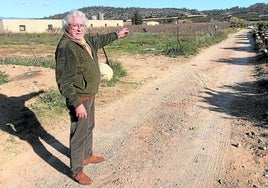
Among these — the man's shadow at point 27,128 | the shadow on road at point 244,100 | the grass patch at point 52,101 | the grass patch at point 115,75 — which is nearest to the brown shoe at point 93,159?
the man's shadow at point 27,128

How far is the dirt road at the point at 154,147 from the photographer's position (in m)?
4.52

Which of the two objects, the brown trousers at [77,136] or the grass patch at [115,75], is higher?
the brown trousers at [77,136]

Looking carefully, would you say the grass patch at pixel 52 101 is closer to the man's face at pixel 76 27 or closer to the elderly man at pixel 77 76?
the elderly man at pixel 77 76

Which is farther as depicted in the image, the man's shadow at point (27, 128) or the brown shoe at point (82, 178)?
the man's shadow at point (27, 128)

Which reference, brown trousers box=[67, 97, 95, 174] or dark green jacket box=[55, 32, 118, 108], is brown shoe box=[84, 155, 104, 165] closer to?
brown trousers box=[67, 97, 95, 174]

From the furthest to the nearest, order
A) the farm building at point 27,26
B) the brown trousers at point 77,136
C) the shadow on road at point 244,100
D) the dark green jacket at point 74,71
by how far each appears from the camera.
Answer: the farm building at point 27,26 → the shadow on road at point 244,100 → the brown trousers at point 77,136 → the dark green jacket at point 74,71

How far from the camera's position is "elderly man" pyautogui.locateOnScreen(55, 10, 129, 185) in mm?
3967

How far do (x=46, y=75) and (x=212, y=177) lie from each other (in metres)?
6.21

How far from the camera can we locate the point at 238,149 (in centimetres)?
541

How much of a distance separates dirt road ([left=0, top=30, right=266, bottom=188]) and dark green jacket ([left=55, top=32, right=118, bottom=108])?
1.12 meters

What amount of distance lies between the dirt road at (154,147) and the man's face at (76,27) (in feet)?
5.73

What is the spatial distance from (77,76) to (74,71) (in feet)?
0.35

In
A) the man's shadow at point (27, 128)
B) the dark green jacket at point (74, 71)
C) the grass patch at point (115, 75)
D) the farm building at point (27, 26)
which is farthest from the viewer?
the farm building at point (27, 26)

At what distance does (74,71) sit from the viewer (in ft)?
13.1
